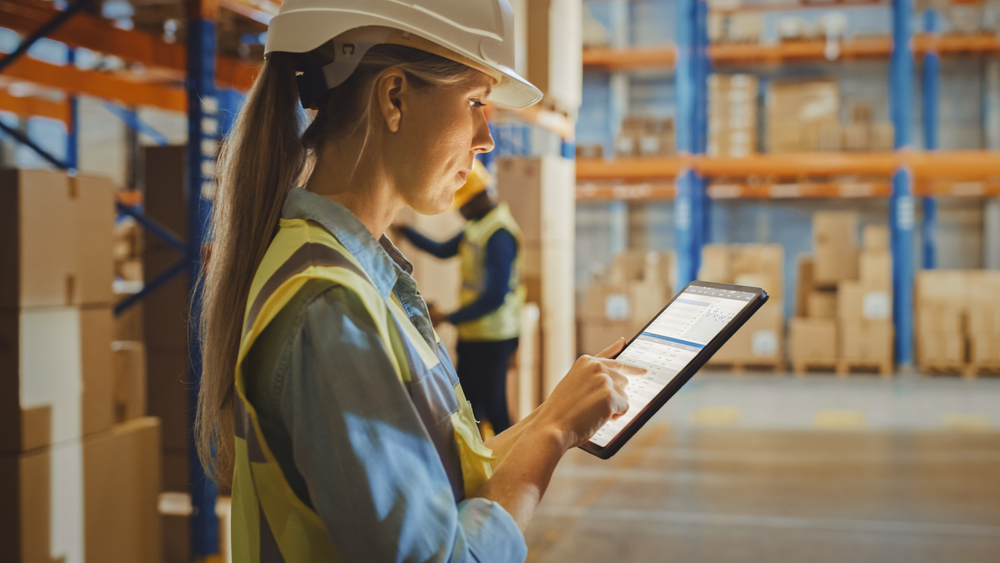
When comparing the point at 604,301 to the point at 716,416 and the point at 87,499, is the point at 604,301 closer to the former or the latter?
the point at 716,416

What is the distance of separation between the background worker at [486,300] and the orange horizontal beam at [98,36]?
1.36 metres

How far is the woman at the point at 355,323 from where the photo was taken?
71 cm

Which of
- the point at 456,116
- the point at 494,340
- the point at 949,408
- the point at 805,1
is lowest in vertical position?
the point at 949,408

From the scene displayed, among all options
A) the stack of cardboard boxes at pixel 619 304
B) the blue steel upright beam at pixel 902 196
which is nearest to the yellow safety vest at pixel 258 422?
the stack of cardboard boxes at pixel 619 304

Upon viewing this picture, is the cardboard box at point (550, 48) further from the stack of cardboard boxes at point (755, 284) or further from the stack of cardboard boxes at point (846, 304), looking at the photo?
the stack of cardboard boxes at point (846, 304)

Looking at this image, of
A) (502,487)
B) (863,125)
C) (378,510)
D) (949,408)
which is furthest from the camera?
(863,125)

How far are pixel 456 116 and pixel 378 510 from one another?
18.4 inches

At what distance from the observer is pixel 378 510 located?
0.70 meters

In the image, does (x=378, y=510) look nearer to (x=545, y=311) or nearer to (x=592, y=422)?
(x=592, y=422)

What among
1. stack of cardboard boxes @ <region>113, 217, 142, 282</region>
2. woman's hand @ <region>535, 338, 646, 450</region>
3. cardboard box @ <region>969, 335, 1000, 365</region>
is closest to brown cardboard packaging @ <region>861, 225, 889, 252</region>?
cardboard box @ <region>969, 335, 1000, 365</region>

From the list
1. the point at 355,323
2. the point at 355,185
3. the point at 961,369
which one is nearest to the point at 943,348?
the point at 961,369

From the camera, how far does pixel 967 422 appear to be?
6742 millimetres

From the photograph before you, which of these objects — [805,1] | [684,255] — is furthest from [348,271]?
[805,1]

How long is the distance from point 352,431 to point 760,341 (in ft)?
31.5
